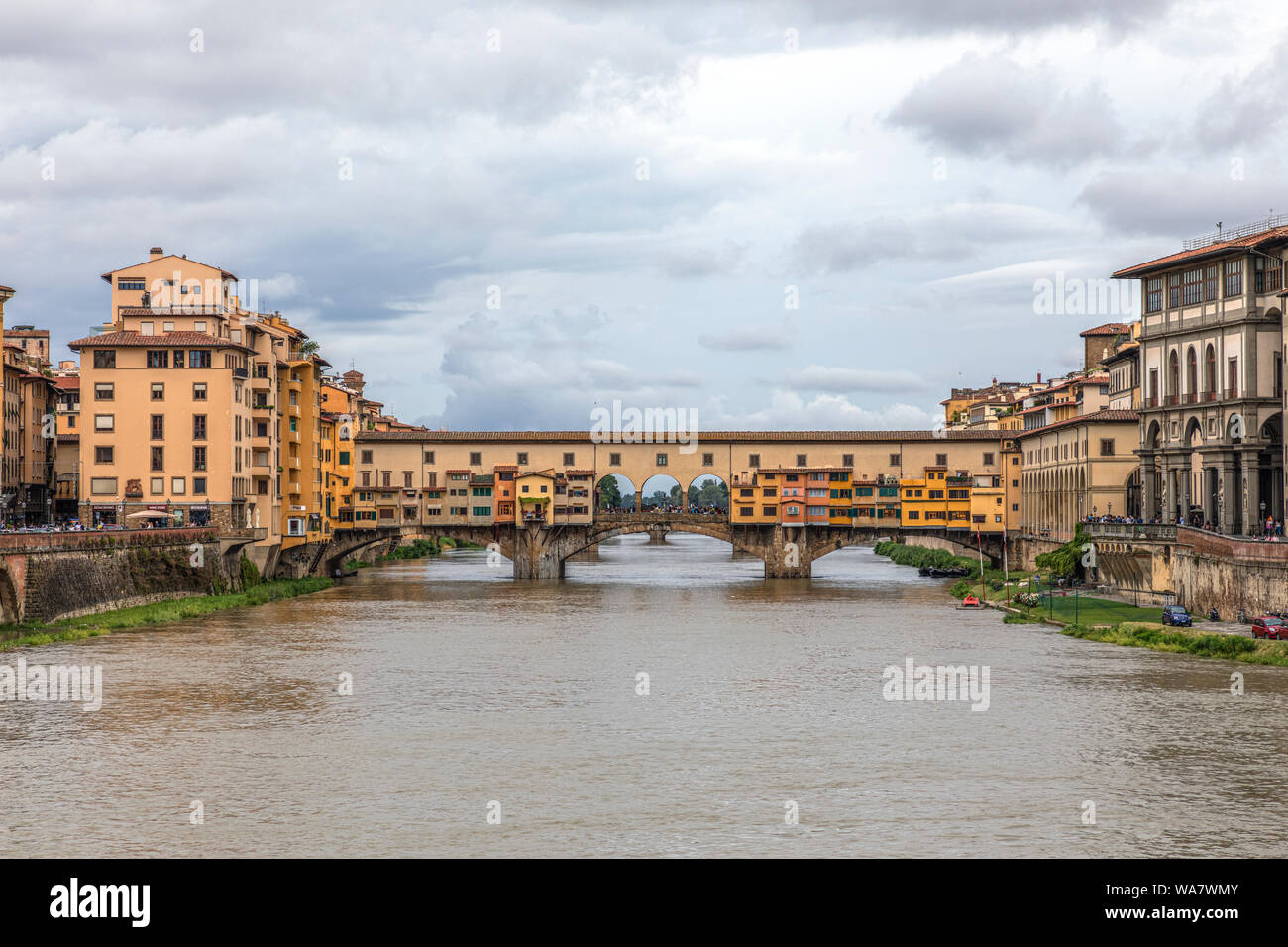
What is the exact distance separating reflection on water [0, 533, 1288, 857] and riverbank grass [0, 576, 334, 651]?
57.0 inches

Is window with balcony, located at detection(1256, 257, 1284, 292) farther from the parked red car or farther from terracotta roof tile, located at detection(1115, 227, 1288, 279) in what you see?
the parked red car

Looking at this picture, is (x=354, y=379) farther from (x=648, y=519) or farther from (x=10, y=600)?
(x=10, y=600)

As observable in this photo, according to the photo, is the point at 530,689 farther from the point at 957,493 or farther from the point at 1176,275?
the point at 957,493

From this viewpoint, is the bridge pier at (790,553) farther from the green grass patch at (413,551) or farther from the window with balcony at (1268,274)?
the green grass patch at (413,551)

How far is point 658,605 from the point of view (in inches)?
2889

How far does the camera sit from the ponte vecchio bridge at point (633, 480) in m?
98.2

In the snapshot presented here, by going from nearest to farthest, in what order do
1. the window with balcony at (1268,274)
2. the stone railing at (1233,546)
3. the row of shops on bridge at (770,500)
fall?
the stone railing at (1233,546) < the window with balcony at (1268,274) < the row of shops on bridge at (770,500)

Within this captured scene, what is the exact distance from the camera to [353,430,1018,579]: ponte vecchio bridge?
3866 inches

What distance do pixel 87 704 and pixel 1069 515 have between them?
67.4 m

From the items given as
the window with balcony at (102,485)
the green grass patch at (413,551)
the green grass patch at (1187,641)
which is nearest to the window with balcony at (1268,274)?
the green grass patch at (1187,641)

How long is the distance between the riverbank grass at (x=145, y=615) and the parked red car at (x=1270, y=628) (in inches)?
1671

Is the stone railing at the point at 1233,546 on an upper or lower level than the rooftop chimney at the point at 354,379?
lower

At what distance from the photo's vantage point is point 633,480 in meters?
106

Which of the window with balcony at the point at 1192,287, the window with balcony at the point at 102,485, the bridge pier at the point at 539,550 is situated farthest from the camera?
the bridge pier at the point at 539,550
